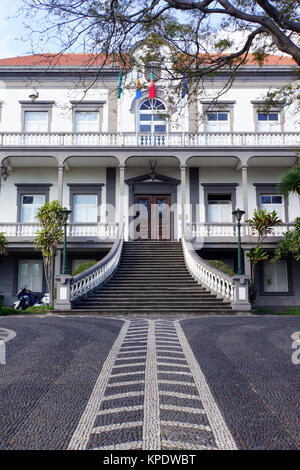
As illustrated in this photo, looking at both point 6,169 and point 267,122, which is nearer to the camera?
point 6,169

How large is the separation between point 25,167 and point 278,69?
1414 centimetres

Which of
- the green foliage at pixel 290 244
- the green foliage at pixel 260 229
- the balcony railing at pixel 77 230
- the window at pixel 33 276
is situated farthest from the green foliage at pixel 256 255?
the window at pixel 33 276

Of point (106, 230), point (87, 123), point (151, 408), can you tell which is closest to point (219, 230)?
point (106, 230)

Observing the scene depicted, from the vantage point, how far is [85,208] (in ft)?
69.7

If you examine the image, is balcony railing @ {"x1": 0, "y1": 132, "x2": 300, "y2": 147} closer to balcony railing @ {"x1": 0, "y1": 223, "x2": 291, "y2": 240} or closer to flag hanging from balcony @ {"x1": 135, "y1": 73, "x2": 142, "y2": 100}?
flag hanging from balcony @ {"x1": 135, "y1": 73, "x2": 142, "y2": 100}

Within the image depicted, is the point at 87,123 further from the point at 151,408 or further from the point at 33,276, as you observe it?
the point at 151,408

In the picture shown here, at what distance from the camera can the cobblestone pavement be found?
305cm

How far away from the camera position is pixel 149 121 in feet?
70.9

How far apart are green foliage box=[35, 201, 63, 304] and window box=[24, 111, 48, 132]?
5989 mm

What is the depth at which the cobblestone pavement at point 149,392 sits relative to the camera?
3.05 metres

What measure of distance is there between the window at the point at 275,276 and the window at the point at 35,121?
44.2ft

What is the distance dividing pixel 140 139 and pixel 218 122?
15.3 ft

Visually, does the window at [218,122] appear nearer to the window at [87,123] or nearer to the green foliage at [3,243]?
the window at [87,123]
